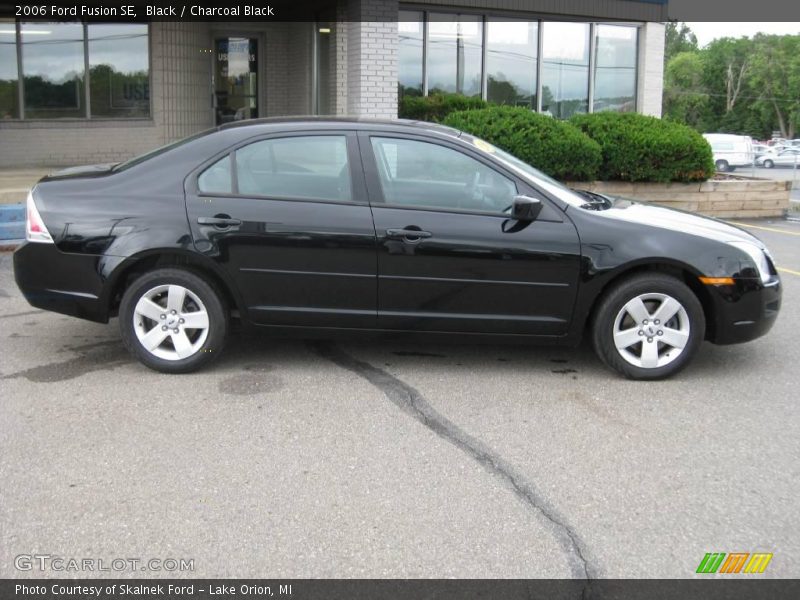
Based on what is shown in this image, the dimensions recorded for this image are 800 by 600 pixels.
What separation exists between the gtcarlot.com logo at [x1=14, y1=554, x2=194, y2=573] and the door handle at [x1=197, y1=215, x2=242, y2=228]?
8.57ft

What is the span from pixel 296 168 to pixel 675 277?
2569 mm

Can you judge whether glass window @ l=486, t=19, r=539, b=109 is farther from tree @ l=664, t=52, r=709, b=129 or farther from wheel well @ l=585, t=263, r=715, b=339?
tree @ l=664, t=52, r=709, b=129

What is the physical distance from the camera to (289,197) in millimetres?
5781

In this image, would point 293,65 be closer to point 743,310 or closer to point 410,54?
point 410,54

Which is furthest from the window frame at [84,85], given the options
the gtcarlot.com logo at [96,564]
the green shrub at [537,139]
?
the gtcarlot.com logo at [96,564]

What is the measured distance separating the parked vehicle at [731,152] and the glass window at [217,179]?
1523 inches

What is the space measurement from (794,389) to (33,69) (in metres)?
13.4

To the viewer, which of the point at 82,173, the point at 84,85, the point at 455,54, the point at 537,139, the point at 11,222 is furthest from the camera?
the point at 455,54

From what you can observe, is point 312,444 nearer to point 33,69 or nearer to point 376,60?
point 376,60

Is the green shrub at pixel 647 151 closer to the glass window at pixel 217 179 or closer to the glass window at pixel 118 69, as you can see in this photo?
the glass window at pixel 118 69

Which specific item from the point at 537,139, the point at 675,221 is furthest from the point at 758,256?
the point at 537,139

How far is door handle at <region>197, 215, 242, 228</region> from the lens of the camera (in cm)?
569

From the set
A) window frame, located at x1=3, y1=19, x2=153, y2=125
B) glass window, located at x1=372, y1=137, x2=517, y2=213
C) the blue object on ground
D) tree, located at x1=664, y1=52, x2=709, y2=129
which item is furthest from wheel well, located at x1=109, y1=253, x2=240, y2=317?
tree, located at x1=664, y1=52, x2=709, y2=129
